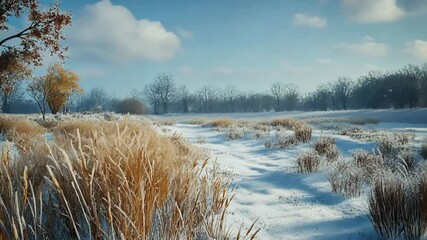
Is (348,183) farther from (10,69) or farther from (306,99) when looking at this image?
(306,99)

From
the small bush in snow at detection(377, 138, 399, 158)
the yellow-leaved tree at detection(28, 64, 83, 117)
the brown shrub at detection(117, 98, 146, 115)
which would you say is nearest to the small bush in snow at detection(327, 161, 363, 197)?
the small bush in snow at detection(377, 138, 399, 158)

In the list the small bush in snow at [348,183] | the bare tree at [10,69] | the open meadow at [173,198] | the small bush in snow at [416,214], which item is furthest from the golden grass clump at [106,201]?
the bare tree at [10,69]

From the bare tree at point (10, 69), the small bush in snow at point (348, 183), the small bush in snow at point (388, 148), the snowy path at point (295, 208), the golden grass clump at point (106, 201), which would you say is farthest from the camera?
the bare tree at point (10, 69)

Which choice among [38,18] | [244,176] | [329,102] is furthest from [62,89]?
[329,102]

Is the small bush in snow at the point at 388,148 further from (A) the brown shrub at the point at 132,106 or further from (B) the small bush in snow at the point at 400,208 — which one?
(A) the brown shrub at the point at 132,106

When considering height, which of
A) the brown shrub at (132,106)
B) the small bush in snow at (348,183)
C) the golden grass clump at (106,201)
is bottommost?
the small bush in snow at (348,183)

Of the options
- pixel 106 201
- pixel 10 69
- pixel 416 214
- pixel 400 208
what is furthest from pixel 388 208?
pixel 10 69

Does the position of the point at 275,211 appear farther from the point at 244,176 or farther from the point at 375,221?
the point at 244,176

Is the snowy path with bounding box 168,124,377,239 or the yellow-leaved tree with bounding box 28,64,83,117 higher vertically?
the yellow-leaved tree with bounding box 28,64,83,117

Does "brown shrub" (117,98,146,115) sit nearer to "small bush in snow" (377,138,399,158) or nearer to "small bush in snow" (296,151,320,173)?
"small bush in snow" (377,138,399,158)

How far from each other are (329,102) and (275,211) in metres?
91.6

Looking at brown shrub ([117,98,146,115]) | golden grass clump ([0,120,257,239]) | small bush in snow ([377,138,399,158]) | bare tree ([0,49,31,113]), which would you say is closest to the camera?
golden grass clump ([0,120,257,239])

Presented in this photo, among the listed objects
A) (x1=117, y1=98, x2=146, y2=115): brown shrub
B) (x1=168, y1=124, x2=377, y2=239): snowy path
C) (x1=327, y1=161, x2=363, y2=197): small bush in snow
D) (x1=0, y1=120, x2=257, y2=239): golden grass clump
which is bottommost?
(x1=168, y1=124, x2=377, y2=239): snowy path

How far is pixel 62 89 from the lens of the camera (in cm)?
3027
